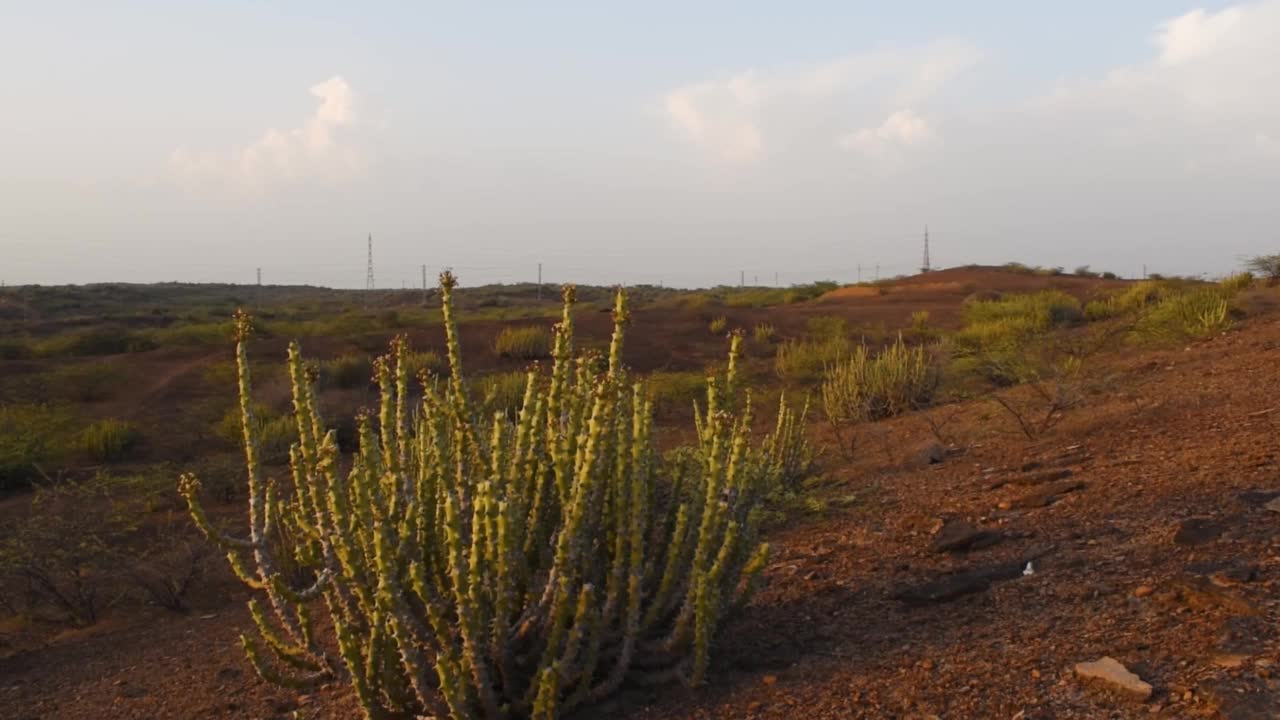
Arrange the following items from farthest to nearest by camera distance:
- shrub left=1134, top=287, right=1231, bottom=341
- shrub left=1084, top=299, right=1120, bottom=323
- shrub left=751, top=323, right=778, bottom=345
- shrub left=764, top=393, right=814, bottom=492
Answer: shrub left=751, top=323, right=778, bottom=345 → shrub left=1084, top=299, right=1120, bottom=323 → shrub left=1134, top=287, right=1231, bottom=341 → shrub left=764, top=393, right=814, bottom=492

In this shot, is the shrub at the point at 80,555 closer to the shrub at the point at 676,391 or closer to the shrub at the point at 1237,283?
the shrub at the point at 676,391

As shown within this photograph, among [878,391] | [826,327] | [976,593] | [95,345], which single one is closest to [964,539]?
[976,593]

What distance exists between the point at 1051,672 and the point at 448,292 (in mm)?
2223

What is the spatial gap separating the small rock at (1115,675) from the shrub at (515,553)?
98 centimetres

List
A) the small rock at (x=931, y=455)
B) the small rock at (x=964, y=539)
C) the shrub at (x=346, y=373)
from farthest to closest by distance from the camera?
1. the shrub at (x=346, y=373)
2. the small rock at (x=931, y=455)
3. the small rock at (x=964, y=539)

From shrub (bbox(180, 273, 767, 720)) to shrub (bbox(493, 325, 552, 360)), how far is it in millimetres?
15433

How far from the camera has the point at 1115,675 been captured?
278 centimetres

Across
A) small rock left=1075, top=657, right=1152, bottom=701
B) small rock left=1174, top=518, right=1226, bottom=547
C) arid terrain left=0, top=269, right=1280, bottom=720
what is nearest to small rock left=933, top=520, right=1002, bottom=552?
arid terrain left=0, top=269, right=1280, bottom=720

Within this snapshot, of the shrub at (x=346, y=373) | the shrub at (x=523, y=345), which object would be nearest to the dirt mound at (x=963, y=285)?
the shrub at (x=523, y=345)

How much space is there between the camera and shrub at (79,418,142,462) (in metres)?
11.1

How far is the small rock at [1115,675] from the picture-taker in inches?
105

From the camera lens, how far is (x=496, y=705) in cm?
302

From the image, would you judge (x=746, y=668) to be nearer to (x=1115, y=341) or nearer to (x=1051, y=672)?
(x=1051, y=672)

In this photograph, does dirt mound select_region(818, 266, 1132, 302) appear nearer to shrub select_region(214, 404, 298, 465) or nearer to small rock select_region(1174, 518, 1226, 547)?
shrub select_region(214, 404, 298, 465)
